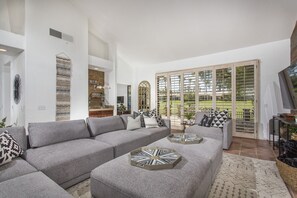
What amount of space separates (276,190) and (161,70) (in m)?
5.27

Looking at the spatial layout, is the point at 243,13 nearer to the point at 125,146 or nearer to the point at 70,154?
the point at 125,146

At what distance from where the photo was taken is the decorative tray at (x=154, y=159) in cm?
155

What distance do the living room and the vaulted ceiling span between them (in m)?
0.03

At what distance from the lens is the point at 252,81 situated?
4449 millimetres

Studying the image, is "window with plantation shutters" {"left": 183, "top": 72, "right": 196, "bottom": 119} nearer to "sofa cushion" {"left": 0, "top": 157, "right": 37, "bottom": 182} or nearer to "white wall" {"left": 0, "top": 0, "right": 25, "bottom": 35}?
"sofa cushion" {"left": 0, "top": 157, "right": 37, "bottom": 182}

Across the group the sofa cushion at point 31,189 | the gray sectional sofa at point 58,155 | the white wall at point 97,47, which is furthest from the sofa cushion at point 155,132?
the white wall at point 97,47

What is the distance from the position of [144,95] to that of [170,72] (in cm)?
166

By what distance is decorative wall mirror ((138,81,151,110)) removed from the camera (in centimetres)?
697

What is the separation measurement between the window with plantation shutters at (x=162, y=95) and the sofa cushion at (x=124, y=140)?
3294mm

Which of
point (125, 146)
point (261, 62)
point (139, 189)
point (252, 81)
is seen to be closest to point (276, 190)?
point (139, 189)

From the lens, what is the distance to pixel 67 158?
1.96m

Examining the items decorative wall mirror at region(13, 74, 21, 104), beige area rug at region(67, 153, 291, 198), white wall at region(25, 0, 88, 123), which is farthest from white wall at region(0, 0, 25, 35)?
beige area rug at region(67, 153, 291, 198)

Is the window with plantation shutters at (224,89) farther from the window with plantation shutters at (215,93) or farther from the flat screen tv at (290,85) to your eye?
the flat screen tv at (290,85)

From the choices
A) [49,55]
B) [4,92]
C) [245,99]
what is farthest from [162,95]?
[4,92]
